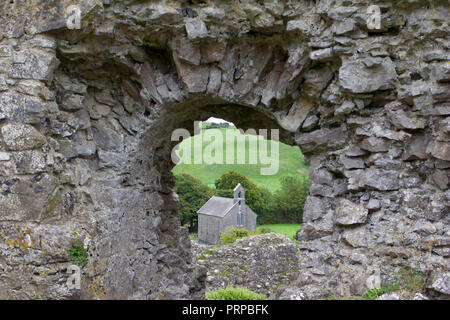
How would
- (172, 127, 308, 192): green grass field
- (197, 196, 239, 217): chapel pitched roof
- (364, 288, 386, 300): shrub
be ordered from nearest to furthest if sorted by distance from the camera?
1. (364, 288, 386, 300): shrub
2. (197, 196, 239, 217): chapel pitched roof
3. (172, 127, 308, 192): green grass field

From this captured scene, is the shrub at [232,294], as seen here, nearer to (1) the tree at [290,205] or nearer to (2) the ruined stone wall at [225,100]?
(2) the ruined stone wall at [225,100]

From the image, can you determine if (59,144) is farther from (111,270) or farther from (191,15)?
(191,15)

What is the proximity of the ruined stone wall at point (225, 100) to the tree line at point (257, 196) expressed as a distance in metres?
20.0

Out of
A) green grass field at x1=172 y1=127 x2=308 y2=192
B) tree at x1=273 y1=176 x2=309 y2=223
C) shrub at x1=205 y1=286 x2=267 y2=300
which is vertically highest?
green grass field at x1=172 y1=127 x2=308 y2=192

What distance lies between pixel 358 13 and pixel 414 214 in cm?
242

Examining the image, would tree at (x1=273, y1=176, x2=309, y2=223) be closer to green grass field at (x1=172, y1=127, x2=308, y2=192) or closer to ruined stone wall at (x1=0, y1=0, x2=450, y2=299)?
green grass field at (x1=172, y1=127, x2=308, y2=192)

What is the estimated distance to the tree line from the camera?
84.2ft

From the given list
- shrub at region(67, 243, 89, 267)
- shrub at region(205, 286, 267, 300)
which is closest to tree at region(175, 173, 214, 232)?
shrub at region(205, 286, 267, 300)

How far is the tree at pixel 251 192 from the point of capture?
28250mm

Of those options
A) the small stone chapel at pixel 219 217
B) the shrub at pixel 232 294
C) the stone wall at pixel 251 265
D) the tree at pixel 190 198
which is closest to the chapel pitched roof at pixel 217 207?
the small stone chapel at pixel 219 217

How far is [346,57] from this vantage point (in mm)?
4355

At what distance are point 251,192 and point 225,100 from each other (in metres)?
23.5

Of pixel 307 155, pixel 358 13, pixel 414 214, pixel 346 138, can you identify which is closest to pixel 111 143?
pixel 307 155

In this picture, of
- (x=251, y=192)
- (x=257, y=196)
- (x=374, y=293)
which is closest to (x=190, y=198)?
(x=251, y=192)
